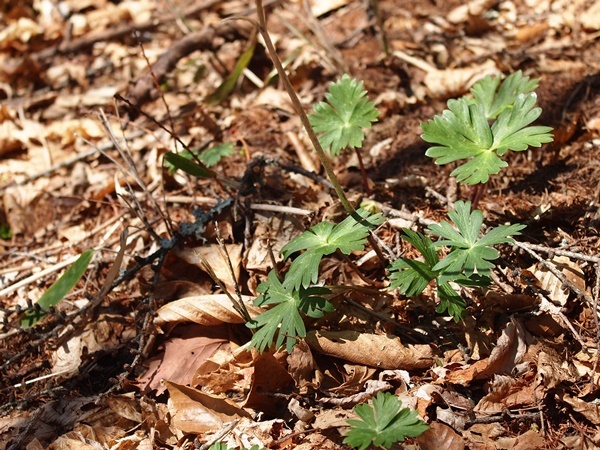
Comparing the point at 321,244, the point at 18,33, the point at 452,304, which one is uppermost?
the point at 18,33

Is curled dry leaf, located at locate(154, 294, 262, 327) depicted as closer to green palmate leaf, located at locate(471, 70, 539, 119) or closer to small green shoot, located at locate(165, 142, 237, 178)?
small green shoot, located at locate(165, 142, 237, 178)

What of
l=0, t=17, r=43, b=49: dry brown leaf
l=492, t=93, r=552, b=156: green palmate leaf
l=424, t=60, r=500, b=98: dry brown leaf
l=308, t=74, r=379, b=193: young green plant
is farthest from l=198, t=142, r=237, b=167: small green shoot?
l=0, t=17, r=43, b=49: dry brown leaf

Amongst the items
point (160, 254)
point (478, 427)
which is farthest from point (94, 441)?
point (478, 427)

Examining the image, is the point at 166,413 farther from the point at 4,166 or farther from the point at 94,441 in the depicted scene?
the point at 4,166

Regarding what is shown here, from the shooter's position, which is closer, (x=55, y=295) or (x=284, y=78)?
(x=284, y=78)

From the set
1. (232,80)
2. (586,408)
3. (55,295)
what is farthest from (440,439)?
(232,80)

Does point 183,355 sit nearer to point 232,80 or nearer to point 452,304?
point 452,304
